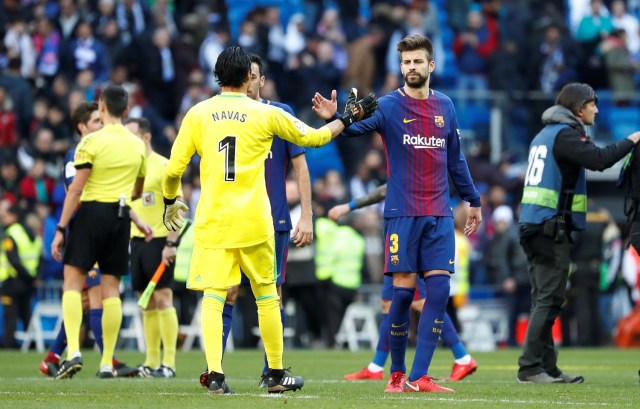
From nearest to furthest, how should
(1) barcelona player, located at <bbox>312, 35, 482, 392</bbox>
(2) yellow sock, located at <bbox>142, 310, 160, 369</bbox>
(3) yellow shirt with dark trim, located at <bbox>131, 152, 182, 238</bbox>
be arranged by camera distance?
(1) barcelona player, located at <bbox>312, 35, 482, 392</bbox>
(2) yellow sock, located at <bbox>142, 310, 160, 369</bbox>
(3) yellow shirt with dark trim, located at <bbox>131, 152, 182, 238</bbox>

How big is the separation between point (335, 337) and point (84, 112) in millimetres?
9186

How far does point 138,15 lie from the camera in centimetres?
2455

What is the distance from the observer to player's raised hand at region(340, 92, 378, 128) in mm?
9672

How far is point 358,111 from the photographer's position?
31.9 feet

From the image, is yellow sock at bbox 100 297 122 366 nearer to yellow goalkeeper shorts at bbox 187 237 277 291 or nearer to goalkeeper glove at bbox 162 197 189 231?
goalkeeper glove at bbox 162 197 189 231

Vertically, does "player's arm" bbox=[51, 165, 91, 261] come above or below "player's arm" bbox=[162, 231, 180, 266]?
above

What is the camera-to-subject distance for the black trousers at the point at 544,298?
12.1 metres

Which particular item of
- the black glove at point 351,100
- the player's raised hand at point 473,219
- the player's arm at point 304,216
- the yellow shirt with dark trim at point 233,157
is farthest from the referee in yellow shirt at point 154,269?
the black glove at point 351,100

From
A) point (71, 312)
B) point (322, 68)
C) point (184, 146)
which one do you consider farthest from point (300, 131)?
point (322, 68)

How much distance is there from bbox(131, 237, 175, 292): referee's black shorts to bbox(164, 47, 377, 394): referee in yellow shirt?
404 centimetres

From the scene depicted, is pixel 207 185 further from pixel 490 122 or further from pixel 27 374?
pixel 490 122

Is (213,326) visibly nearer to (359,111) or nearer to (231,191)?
(231,191)

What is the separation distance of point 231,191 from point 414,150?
1614mm

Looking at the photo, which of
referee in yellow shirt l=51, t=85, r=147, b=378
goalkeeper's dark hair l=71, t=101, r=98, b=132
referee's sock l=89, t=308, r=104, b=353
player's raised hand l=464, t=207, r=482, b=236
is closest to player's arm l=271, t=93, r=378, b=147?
player's raised hand l=464, t=207, r=482, b=236
